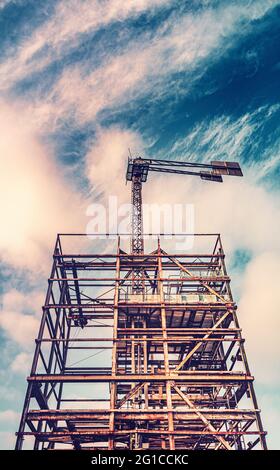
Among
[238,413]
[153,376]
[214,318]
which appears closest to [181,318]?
[214,318]

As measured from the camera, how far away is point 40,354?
18.0 m

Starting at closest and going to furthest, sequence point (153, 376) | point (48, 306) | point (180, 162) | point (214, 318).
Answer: point (153, 376), point (48, 306), point (214, 318), point (180, 162)

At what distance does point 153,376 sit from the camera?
55.9ft

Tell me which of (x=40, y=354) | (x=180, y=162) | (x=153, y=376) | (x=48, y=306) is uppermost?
(x=180, y=162)

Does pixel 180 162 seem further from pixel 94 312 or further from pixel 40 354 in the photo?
pixel 40 354
